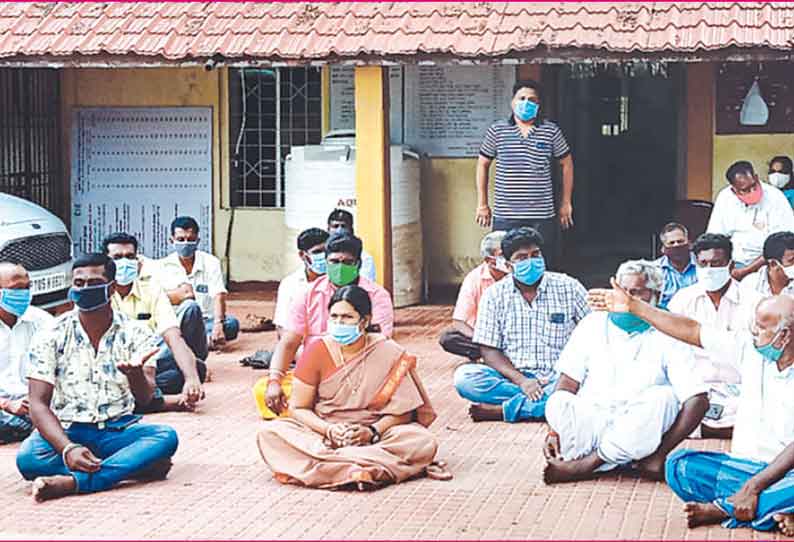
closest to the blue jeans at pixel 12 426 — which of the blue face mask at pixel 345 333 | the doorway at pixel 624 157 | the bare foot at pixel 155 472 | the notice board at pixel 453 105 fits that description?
the bare foot at pixel 155 472

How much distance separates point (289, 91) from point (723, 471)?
9.30m

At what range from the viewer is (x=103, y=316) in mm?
8000

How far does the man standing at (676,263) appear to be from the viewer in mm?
10336

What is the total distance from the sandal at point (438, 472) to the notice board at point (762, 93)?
671 centimetres

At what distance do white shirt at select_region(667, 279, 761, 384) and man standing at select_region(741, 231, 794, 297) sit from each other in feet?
0.79

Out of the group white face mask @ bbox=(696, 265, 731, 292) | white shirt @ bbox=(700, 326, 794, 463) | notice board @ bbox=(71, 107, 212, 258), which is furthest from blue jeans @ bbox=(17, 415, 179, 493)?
notice board @ bbox=(71, 107, 212, 258)

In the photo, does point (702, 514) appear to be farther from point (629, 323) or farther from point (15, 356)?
point (15, 356)

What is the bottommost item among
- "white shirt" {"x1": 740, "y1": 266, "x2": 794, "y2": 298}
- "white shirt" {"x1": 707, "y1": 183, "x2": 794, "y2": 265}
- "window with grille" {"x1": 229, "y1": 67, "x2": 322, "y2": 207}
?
"white shirt" {"x1": 740, "y1": 266, "x2": 794, "y2": 298}

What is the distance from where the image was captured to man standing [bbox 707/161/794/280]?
1099 cm

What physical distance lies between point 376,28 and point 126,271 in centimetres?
358

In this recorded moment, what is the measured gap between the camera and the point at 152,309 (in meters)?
10.5

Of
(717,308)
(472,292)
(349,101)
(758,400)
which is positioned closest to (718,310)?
(717,308)

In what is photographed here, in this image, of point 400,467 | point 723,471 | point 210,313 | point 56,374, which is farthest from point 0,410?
point 723,471

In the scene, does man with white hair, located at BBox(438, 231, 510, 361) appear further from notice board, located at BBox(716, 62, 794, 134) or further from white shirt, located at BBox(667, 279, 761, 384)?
notice board, located at BBox(716, 62, 794, 134)
